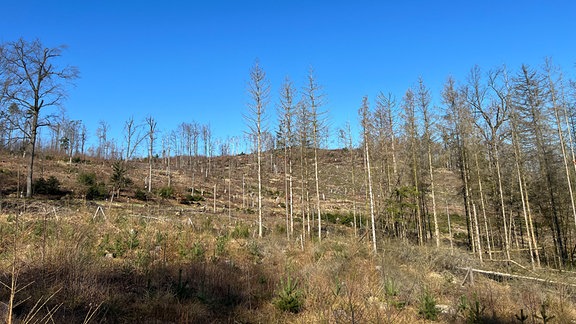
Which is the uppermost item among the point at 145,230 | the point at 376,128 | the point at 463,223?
the point at 376,128

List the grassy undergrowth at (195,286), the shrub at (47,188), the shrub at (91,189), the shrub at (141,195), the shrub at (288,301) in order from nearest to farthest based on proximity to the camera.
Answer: the grassy undergrowth at (195,286)
the shrub at (288,301)
the shrub at (47,188)
the shrub at (91,189)
the shrub at (141,195)

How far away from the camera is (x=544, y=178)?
72.3ft

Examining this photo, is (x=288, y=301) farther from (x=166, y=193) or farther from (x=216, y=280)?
(x=166, y=193)

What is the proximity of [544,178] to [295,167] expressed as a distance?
54.8 ft

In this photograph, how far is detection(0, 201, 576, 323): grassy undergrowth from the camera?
16.9 ft

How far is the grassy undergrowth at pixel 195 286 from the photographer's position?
16.9ft

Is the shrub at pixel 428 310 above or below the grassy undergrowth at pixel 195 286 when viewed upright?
below

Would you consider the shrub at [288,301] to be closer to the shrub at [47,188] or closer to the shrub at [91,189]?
the shrub at [91,189]

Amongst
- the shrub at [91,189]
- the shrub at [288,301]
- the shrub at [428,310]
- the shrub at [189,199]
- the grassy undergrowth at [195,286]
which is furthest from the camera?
the shrub at [189,199]

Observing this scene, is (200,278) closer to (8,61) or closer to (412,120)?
(412,120)

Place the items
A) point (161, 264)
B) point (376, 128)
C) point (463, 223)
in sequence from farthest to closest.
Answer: point (463, 223), point (376, 128), point (161, 264)

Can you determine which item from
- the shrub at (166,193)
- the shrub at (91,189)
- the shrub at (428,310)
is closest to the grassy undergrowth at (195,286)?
the shrub at (428,310)

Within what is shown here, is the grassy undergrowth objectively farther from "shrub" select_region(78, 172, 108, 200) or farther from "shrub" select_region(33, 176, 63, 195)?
"shrub" select_region(78, 172, 108, 200)

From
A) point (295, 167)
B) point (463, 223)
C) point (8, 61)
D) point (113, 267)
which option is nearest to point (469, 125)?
point (295, 167)
